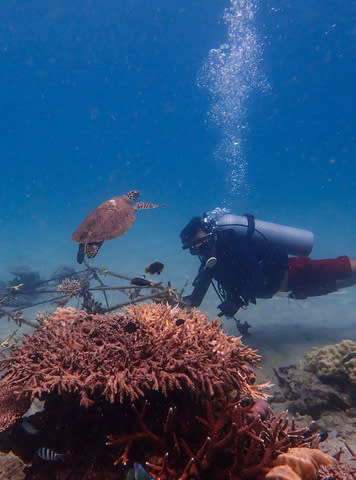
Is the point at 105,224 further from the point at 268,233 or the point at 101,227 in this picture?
the point at 268,233

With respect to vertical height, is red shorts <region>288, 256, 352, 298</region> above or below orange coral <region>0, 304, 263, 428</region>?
above

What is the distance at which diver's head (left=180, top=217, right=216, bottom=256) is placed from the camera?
7.24 metres

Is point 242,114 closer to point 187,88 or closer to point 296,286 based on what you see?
point 187,88

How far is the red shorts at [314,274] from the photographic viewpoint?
7.78 meters

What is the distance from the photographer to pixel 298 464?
6.38 feet

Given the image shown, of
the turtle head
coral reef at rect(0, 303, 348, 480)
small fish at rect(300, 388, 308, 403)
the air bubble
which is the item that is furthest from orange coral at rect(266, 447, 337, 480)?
the air bubble

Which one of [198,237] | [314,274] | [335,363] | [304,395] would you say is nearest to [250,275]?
[198,237]

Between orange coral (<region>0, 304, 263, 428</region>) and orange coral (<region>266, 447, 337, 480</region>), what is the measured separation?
54 centimetres

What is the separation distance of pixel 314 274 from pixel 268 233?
1.74m

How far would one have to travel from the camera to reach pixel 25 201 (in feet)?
412

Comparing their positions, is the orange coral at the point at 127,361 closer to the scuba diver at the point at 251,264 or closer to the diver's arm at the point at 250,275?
the scuba diver at the point at 251,264

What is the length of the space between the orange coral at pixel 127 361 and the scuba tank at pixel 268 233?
16.3 feet

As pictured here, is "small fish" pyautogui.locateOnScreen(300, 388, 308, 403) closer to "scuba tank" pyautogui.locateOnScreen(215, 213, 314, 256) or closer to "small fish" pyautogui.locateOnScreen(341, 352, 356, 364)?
"small fish" pyautogui.locateOnScreen(341, 352, 356, 364)

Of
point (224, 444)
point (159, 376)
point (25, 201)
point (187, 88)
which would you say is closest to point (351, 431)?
point (224, 444)
